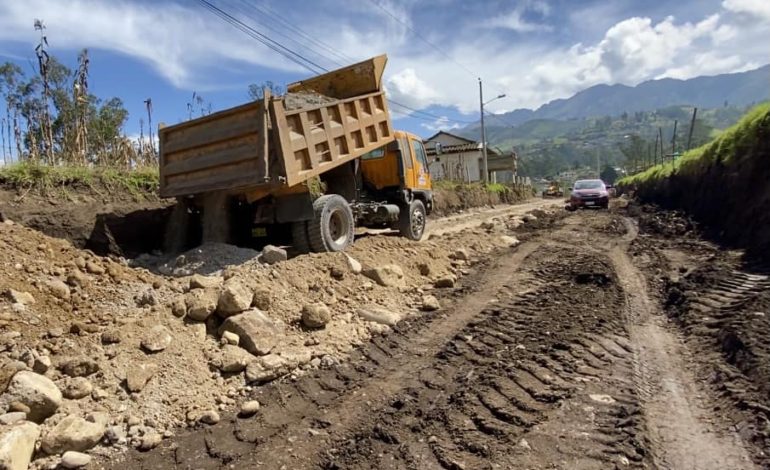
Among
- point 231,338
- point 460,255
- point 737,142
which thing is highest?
point 737,142

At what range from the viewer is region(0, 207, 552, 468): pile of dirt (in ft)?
11.1

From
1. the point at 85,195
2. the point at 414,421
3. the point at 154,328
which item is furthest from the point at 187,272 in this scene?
the point at 414,421

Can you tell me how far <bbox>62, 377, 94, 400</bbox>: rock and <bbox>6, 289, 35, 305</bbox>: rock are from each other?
4.45ft

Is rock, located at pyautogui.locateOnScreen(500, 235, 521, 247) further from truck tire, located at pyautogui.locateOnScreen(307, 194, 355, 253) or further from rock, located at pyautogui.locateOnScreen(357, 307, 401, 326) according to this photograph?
rock, located at pyautogui.locateOnScreen(357, 307, 401, 326)

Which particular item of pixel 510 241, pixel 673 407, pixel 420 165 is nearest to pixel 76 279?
pixel 673 407

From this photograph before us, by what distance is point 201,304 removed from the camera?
4.54 m

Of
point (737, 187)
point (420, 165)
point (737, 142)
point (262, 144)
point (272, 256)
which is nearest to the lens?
point (272, 256)

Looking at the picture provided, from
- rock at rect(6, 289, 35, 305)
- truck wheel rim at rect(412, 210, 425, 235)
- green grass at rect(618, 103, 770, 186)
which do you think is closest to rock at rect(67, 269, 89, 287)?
rock at rect(6, 289, 35, 305)

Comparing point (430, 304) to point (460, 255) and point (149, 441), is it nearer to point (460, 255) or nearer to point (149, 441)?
point (460, 255)

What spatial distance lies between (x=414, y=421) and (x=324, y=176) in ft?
22.3

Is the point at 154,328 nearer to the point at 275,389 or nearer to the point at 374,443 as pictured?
the point at 275,389

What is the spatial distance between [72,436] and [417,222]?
8735 mm

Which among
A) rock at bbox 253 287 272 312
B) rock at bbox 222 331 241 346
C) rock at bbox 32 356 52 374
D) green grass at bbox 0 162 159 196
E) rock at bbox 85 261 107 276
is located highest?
→ green grass at bbox 0 162 159 196

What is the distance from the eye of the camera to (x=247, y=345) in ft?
14.1
